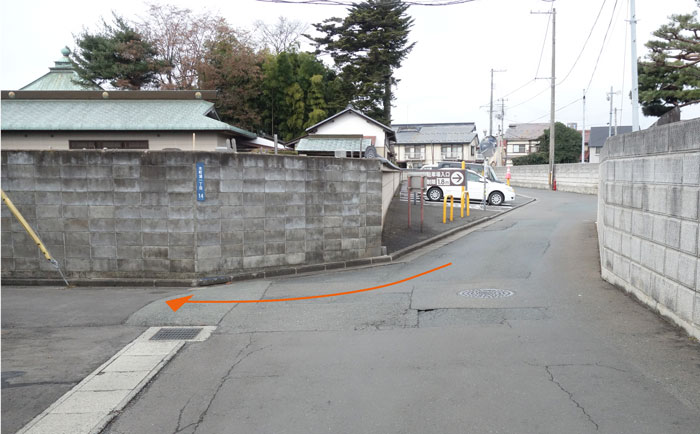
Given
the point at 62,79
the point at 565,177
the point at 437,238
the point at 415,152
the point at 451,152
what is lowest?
the point at 437,238

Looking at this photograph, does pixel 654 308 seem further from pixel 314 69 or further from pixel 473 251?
pixel 314 69

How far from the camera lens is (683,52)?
19.9 m

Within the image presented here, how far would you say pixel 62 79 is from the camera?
2712 centimetres

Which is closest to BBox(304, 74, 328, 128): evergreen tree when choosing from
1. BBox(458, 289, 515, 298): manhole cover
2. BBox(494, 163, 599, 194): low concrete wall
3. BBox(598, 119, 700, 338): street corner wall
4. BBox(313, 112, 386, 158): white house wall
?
BBox(313, 112, 386, 158): white house wall

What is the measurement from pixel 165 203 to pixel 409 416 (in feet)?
22.3

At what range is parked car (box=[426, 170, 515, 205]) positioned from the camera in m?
24.5

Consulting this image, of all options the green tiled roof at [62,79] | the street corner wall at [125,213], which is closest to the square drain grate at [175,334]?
the street corner wall at [125,213]

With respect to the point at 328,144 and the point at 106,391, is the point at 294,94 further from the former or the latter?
the point at 106,391

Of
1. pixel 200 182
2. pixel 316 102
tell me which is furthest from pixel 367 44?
pixel 200 182

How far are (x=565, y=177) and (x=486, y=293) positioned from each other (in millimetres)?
31026

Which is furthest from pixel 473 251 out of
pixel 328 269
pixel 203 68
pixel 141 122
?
pixel 203 68

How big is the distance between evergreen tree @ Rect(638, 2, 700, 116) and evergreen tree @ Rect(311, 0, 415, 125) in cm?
1925

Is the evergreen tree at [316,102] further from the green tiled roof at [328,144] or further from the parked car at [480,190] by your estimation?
the parked car at [480,190]

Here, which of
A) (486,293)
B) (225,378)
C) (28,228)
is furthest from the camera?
(28,228)
